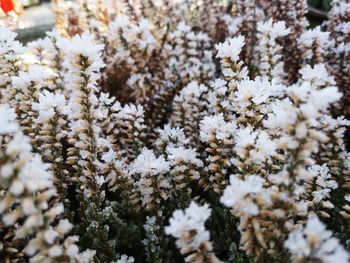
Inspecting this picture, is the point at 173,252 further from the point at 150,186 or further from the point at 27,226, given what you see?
the point at 27,226

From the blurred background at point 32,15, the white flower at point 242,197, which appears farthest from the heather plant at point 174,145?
the blurred background at point 32,15

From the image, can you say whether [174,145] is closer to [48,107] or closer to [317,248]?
[48,107]

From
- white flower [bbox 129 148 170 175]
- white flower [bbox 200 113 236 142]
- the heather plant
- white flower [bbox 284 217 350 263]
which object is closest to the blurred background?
the heather plant

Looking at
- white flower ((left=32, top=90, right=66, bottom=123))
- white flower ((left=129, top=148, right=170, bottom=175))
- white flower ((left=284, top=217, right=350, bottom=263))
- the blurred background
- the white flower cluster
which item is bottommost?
white flower ((left=284, top=217, right=350, bottom=263))

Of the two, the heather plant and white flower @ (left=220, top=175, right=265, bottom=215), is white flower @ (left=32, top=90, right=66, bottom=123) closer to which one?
the heather plant

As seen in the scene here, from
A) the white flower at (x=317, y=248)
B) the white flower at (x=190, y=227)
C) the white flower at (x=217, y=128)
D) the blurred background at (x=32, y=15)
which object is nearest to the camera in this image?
the white flower at (x=317, y=248)

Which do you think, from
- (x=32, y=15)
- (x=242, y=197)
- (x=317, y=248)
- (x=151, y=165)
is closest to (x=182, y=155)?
(x=151, y=165)

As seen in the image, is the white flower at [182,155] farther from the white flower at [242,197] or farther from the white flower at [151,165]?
the white flower at [242,197]

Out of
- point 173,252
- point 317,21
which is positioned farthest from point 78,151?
point 317,21
